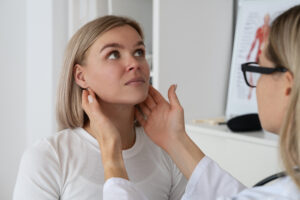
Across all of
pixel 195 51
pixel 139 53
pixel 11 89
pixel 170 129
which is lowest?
pixel 11 89

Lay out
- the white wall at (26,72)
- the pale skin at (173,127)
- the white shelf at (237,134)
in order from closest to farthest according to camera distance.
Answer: the pale skin at (173,127) → the white shelf at (237,134) → the white wall at (26,72)

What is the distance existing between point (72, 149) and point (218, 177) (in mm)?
425

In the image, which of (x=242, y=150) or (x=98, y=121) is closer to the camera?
(x=98, y=121)

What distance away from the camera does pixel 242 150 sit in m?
1.65

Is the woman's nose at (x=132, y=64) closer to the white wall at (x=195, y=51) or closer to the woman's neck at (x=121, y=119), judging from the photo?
the woman's neck at (x=121, y=119)

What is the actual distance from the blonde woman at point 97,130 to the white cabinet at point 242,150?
0.38m

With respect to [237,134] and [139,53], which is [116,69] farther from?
[237,134]

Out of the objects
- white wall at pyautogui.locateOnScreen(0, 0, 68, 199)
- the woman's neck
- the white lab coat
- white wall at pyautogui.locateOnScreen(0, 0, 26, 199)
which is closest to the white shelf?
the white lab coat

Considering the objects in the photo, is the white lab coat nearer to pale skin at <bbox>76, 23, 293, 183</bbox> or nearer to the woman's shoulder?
pale skin at <bbox>76, 23, 293, 183</bbox>

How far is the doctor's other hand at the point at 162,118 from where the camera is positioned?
1294 mm

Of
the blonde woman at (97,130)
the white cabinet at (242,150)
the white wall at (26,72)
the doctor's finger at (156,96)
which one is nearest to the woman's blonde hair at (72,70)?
the blonde woman at (97,130)

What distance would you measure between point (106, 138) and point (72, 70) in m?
0.29

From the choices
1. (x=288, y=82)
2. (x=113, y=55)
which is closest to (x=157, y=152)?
(x=113, y=55)

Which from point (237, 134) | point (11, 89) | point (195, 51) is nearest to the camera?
point (237, 134)
